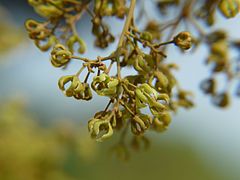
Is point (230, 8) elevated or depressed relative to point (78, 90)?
elevated

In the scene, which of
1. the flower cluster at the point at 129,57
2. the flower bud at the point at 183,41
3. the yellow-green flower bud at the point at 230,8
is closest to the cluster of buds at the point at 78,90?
the flower cluster at the point at 129,57

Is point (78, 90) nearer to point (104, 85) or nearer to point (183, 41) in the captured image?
point (104, 85)

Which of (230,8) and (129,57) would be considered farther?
(230,8)

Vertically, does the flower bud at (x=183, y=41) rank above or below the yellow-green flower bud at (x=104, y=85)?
above

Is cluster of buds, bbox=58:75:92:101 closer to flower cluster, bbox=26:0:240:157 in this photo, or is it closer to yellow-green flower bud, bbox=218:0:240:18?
flower cluster, bbox=26:0:240:157

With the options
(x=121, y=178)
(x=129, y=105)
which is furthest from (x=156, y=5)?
(x=121, y=178)

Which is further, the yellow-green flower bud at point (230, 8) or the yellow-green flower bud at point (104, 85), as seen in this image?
the yellow-green flower bud at point (230, 8)

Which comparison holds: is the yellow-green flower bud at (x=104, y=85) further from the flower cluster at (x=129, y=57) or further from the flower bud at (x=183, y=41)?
the flower bud at (x=183, y=41)

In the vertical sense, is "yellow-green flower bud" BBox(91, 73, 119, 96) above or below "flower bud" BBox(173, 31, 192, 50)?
below

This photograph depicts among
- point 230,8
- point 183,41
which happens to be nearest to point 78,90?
point 183,41

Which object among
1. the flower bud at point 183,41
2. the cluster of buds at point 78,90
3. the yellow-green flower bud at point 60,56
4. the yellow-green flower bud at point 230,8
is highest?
the yellow-green flower bud at point 230,8

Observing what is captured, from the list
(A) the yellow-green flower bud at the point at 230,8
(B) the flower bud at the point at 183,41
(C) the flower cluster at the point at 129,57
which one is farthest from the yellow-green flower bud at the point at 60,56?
(A) the yellow-green flower bud at the point at 230,8

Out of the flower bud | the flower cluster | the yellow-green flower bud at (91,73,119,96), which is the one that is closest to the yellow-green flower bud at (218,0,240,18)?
the flower cluster
